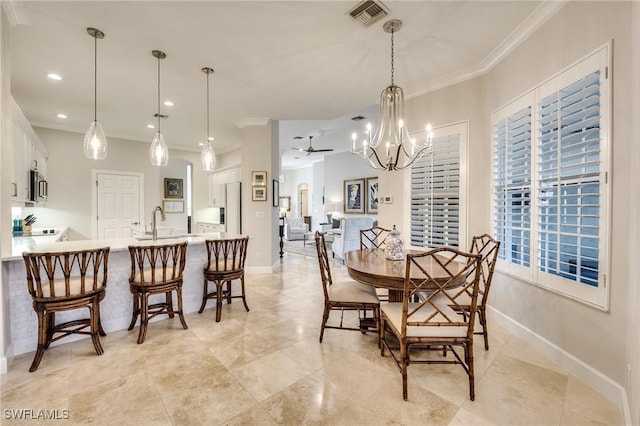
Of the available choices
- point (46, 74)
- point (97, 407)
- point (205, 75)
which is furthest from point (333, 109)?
point (97, 407)

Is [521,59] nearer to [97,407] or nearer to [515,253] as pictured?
[515,253]

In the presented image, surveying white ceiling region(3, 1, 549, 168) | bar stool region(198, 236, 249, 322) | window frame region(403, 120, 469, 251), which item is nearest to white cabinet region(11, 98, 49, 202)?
white ceiling region(3, 1, 549, 168)

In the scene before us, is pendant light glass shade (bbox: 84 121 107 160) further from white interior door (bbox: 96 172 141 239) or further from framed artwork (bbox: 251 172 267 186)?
white interior door (bbox: 96 172 141 239)

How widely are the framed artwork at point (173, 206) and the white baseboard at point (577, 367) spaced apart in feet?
25.3

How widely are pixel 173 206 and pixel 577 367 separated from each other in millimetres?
8320

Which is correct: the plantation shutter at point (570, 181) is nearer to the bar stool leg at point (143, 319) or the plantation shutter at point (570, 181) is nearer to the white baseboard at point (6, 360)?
the bar stool leg at point (143, 319)

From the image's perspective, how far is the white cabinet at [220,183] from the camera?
20.0 feet

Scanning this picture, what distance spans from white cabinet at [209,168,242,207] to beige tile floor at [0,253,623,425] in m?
3.83

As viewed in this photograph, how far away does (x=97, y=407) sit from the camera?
176 centimetres

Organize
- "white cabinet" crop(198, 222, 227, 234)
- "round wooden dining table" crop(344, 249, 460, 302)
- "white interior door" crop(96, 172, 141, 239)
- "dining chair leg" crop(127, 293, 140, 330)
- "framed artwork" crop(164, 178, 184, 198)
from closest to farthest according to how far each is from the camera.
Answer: "round wooden dining table" crop(344, 249, 460, 302)
"dining chair leg" crop(127, 293, 140, 330)
"white interior door" crop(96, 172, 141, 239)
"white cabinet" crop(198, 222, 227, 234)
"framed artwork" crop(164, 178, 184, 198)

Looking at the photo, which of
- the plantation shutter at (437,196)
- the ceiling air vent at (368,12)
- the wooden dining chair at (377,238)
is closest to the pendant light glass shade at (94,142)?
the ceiling air vent at (368,12)

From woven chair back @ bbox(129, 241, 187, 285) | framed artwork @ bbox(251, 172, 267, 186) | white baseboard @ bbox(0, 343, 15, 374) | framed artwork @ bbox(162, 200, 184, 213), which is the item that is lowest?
white baseboard @ bbox(0, 343, 15, 374)

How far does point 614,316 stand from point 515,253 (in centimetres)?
96

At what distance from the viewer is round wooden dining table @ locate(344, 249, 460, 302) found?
6.79 ft
